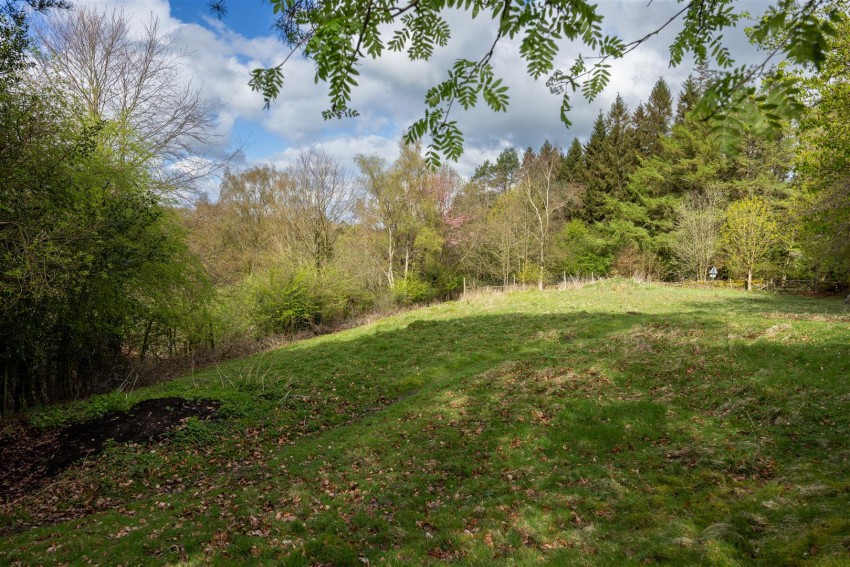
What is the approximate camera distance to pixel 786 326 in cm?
1111

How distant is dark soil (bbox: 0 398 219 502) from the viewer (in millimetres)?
7410

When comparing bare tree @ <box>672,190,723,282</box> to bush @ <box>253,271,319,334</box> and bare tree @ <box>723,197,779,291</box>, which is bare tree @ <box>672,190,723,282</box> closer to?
bare tree @ <box>723,197,779,291</box>

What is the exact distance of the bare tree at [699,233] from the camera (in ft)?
109

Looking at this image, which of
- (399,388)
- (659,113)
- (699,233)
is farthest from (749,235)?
(399,388)

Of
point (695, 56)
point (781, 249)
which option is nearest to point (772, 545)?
point (695, 56)

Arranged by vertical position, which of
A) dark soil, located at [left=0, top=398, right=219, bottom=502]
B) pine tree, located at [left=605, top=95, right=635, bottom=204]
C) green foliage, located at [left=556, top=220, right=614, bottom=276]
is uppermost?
pine tree, located at [left=605, top=95, right=635, bottom=204]

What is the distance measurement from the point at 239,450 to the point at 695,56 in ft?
29.5

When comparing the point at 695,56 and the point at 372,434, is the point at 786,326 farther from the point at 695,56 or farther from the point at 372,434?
the point at 695,56

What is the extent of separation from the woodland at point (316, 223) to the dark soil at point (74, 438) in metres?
2.49

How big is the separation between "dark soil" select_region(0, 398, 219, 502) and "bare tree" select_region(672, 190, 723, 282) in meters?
35.5

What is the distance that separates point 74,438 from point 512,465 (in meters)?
8.36

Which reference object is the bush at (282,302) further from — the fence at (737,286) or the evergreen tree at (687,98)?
the evergreen tree at (687,98)

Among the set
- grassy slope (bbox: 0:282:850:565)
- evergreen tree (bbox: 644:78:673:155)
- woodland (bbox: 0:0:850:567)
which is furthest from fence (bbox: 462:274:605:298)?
evergreen tree (bbox: 644:78:673:155)

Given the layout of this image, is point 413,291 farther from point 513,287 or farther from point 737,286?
point 737,286
